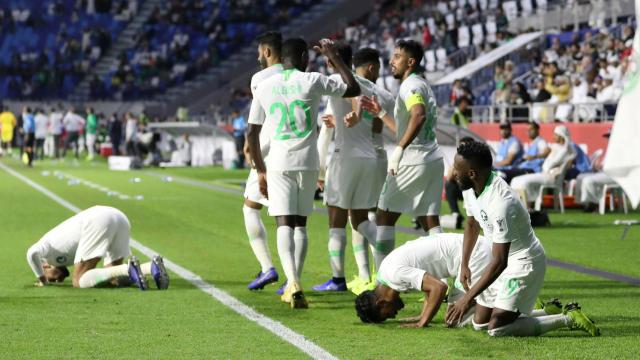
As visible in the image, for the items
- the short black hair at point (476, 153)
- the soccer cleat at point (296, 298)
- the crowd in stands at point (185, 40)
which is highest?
the crowd in stands at point (185, 40)

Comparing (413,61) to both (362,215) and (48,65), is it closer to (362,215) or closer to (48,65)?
(362,215)

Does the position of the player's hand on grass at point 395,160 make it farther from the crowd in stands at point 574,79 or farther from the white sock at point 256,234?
the crowd in stands at point 574,79

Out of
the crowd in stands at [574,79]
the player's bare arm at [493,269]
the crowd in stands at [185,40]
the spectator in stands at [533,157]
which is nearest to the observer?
the player's bare arm at [493,269]

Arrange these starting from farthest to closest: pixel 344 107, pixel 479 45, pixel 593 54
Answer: pixel 479 45 < pixel 593 54 < pixel 344 107

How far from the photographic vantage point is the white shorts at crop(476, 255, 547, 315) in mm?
7773

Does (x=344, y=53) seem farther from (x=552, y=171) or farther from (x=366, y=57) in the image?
(x=552, y=171)

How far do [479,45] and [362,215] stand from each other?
95.6 feet

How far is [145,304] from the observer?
372 inches

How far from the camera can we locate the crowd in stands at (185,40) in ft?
195

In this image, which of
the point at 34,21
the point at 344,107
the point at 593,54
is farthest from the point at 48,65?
the point at 344,107

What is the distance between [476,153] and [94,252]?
394cm

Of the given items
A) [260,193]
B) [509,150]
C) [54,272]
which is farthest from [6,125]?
[260,193]

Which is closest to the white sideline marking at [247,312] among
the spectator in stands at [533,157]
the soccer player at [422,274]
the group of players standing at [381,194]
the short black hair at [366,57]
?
the group of players standing at [381,194]

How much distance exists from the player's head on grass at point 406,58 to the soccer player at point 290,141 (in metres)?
0.69
